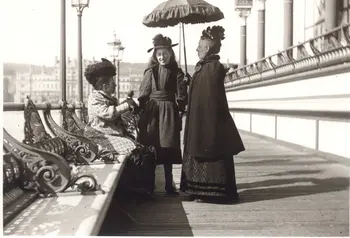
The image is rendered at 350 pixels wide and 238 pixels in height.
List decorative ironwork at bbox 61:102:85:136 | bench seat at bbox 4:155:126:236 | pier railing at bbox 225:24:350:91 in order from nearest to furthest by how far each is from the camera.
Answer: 1. bench seat at bbox 4:155:126:236
2. decorative ironwork at bbox 61:102:85:136
3. pier railing at bbox 225:24:350:91

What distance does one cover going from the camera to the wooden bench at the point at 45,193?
3.54 meters

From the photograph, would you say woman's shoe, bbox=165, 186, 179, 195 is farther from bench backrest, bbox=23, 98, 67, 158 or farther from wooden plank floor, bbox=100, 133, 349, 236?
bench backrest, bbox=23, 98, 67, 158

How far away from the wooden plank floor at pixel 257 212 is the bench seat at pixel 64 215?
0.59 meters

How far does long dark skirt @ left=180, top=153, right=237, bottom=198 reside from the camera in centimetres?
595

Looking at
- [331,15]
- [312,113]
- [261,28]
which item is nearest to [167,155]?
[312,113]

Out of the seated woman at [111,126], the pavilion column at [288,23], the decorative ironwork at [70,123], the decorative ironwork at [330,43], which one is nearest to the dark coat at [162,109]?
the seated woman at [111,126]

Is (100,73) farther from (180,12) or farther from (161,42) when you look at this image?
(180,12)

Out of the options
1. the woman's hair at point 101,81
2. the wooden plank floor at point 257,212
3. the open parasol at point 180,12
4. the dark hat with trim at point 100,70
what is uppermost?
the open parasol at point 180,12

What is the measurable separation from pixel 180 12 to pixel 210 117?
290 cm

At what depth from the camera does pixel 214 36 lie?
19.6 feet

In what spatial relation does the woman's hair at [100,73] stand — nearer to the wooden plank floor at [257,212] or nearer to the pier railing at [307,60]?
the wooden plank floor at [257,212]

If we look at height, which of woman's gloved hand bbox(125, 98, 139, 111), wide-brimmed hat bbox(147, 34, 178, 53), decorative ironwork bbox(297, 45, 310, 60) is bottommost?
woman's gloved hand bbox(125, 98, 139, 111)

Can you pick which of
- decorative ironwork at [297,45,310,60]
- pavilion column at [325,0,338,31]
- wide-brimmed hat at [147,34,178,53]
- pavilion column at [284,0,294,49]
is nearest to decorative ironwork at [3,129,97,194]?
wide-brimmed hat at [147,34,178,53]

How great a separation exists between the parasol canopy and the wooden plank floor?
2.18 m
